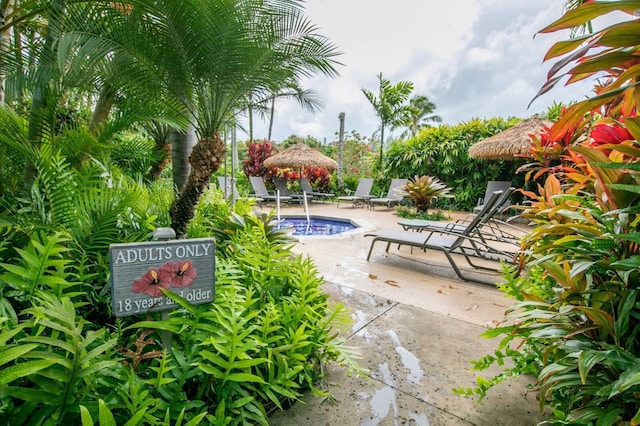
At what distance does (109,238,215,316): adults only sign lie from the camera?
1.11 m

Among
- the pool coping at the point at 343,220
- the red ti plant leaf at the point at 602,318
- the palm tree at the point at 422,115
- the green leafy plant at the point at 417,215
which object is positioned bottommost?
the pool coping at the point at 343,220

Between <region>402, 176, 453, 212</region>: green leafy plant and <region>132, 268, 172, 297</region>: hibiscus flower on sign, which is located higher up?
<region>402, 176, 453, 212</region>: green leafy plant

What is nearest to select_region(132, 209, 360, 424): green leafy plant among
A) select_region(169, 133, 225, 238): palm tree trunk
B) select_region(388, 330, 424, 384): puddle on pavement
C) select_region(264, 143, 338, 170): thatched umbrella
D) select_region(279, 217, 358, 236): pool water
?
select_region(388, 330, 424, 384): puddle on pavement

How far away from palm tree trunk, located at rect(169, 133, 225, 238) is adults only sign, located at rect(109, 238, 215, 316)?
1647 mm

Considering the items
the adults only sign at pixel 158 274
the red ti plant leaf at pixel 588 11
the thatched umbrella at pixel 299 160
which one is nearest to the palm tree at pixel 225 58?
the adults only sign at pixel 158 274

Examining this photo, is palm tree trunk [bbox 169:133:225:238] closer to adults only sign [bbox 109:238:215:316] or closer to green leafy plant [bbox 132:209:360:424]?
green leafy plant [bbox 132:209:360:424]

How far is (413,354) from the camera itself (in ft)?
6.19

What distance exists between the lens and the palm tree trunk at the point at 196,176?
8.93 ft

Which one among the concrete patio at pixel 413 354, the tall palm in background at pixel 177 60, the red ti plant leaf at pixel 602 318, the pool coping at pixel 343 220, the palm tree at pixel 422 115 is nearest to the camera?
the red ti plant leaf at pixel 602 318

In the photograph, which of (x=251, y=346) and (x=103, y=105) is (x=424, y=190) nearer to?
(x=103, y=105)

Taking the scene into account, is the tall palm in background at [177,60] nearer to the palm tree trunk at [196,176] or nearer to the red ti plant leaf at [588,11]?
the palm tree trunk at [196,176]

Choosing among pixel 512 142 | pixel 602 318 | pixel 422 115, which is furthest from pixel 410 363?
pixel 422 115

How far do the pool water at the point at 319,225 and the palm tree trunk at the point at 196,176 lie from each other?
14.7 ft

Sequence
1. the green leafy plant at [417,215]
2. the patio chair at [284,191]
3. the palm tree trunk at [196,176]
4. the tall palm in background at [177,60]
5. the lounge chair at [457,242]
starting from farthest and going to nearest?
Result: the patio chair at [284,191]
the green leafy plant at [417,215]
the lounge chair at [457,242]
the palm tree trunk at [196,176]
the tall palm in background at [177,60]
